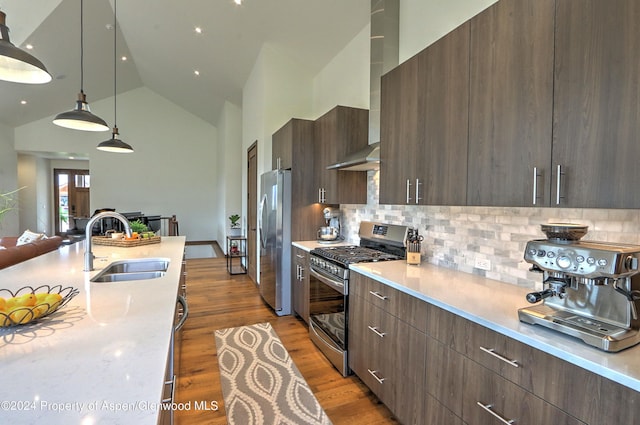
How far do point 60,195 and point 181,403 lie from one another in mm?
10952

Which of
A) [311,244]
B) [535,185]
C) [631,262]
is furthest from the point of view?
[311,244]

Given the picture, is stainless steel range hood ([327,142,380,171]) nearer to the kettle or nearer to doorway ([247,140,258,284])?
the kettle

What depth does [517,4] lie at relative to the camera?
1456mm

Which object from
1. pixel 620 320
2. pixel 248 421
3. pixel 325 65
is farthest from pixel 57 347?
pixel 325 65

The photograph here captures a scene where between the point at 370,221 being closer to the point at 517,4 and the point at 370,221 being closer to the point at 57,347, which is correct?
the point at 517,4

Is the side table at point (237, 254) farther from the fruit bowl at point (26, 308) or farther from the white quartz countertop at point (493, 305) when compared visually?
the fruit bowl at point (26, 308)

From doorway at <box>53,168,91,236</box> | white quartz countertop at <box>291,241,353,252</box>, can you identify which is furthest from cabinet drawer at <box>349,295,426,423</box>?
doorway at <box>53,168,91,236</box>

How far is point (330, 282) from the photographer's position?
266cm

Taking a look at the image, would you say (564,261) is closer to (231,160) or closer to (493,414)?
(493,414)

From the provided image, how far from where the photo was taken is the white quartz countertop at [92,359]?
0.67 m

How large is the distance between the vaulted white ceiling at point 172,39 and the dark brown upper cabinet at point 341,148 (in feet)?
3.74

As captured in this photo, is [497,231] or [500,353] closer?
[500,353]

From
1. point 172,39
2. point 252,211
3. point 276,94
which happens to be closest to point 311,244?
point 252,211

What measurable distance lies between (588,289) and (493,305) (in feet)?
1.23
